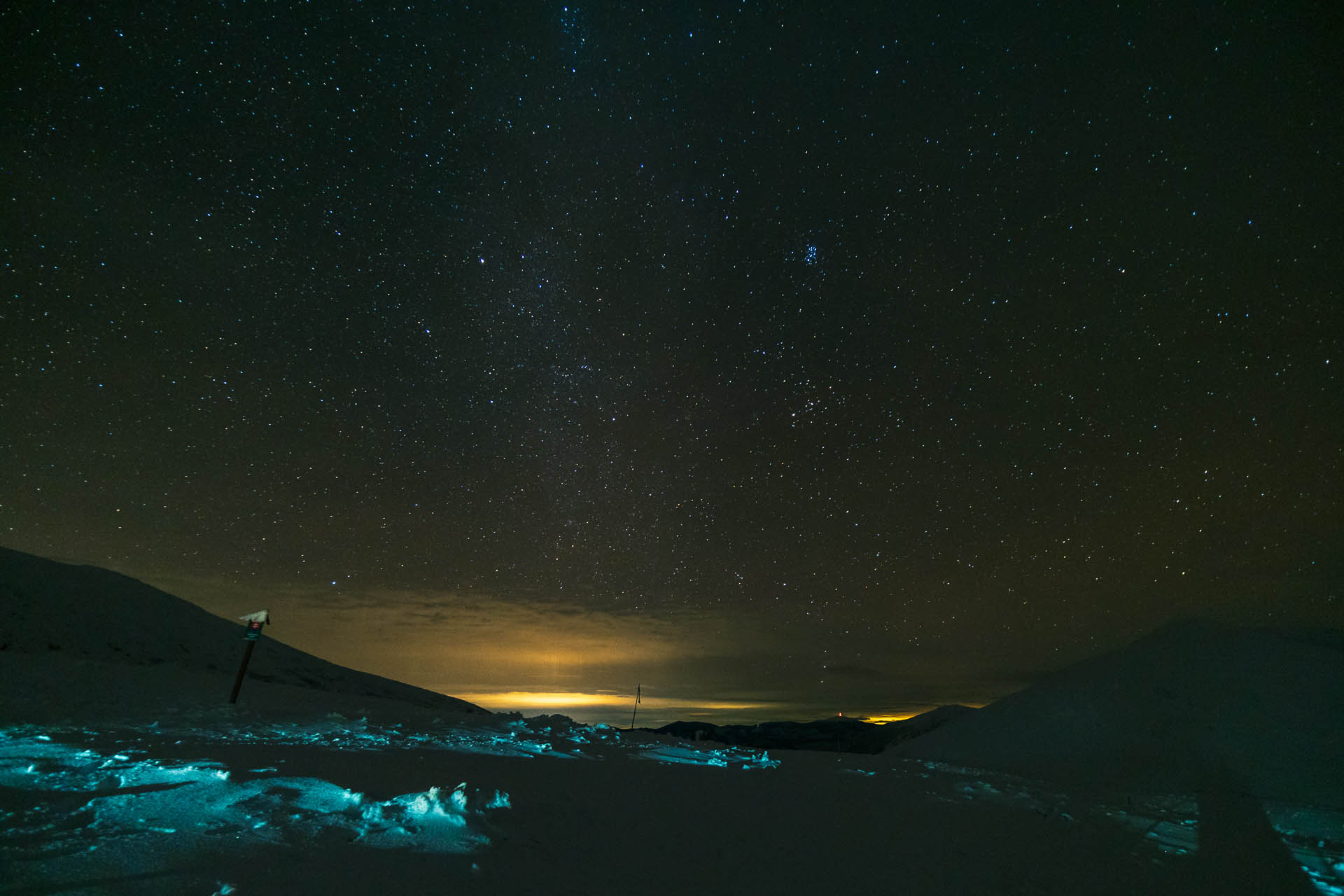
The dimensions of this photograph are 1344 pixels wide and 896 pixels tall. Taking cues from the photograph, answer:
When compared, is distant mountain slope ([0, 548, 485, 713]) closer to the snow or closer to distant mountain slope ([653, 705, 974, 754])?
the snow

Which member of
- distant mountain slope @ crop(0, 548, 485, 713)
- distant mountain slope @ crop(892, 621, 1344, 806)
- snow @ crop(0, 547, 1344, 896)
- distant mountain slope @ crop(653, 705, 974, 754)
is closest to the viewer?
snow @ crop(0, 547, 1344, 896)

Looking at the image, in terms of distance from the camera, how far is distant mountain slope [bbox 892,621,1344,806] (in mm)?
14211

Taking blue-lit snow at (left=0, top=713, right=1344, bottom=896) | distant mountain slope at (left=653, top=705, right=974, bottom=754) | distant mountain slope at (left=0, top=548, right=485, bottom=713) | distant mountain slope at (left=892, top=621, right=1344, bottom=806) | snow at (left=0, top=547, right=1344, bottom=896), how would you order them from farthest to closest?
distant mountain slope at (left=653, top=705, right=974, bottom=754) < distant mountain slope at (left=0, top=548, right=485, bottom=713) < distant mountain slope at (left=892, top=621, right=1344, bottom=806) < blue-lit snow at (left=0, top=713, right=1344, bottom=896) < snow at (left=0, top=547, right=1344, bottom=896)

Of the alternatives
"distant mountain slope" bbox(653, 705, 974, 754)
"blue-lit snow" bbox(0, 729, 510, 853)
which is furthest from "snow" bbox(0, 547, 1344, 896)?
"distant mountain slope" bbox(653, 705, 974, 754)

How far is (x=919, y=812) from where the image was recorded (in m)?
7.72

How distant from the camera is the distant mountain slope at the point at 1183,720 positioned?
559 inches

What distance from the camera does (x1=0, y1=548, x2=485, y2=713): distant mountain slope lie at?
84.5ft

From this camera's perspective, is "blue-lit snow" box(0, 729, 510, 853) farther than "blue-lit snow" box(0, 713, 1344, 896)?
No

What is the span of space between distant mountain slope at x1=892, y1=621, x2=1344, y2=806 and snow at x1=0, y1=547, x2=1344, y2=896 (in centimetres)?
16

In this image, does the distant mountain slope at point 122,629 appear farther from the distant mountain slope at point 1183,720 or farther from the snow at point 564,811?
the distant mountain slope at point 1183,720

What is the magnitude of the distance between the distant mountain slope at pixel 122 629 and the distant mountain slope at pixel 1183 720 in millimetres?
19771

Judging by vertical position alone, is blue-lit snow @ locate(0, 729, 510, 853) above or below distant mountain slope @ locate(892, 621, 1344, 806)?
below

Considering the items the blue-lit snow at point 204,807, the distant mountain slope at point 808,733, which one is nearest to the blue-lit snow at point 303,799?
the blue-lit snow at point 204,807

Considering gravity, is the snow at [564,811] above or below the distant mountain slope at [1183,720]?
below
